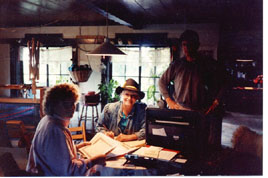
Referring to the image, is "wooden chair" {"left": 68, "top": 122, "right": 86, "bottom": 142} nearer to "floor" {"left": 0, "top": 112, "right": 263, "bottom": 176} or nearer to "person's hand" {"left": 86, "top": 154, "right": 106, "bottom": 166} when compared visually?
"person's hand" {"left": 86, "top": 154, "right": 106, "bottom": 166}

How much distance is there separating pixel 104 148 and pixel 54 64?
20.9ft

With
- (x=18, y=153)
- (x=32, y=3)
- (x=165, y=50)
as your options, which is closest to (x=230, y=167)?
(x=18, y=153)

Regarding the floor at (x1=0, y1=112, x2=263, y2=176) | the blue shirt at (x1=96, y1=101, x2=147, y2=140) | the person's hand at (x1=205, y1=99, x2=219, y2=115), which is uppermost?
the person's hand at (x1=205, y1=99, x2=219, y2=115)

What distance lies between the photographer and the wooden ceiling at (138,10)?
14.9 ft

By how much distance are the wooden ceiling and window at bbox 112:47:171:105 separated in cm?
90

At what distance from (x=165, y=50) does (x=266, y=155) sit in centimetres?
579

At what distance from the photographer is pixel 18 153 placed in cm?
451

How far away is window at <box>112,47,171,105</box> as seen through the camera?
7324 millimetres

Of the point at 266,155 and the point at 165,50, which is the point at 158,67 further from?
the point at 266,155

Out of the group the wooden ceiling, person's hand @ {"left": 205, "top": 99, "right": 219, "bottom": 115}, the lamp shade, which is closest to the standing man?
person's hand @ {"left": 205, "top": 99, "right": 219, "bottom": 115}

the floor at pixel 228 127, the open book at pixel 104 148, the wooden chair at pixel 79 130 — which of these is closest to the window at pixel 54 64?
the floor at pixel 228 127

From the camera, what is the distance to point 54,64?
25.6ft

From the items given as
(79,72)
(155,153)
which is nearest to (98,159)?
(155,153)

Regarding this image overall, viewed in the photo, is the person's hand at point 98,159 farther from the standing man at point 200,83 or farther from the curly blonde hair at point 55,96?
the standing man at point 200,83
